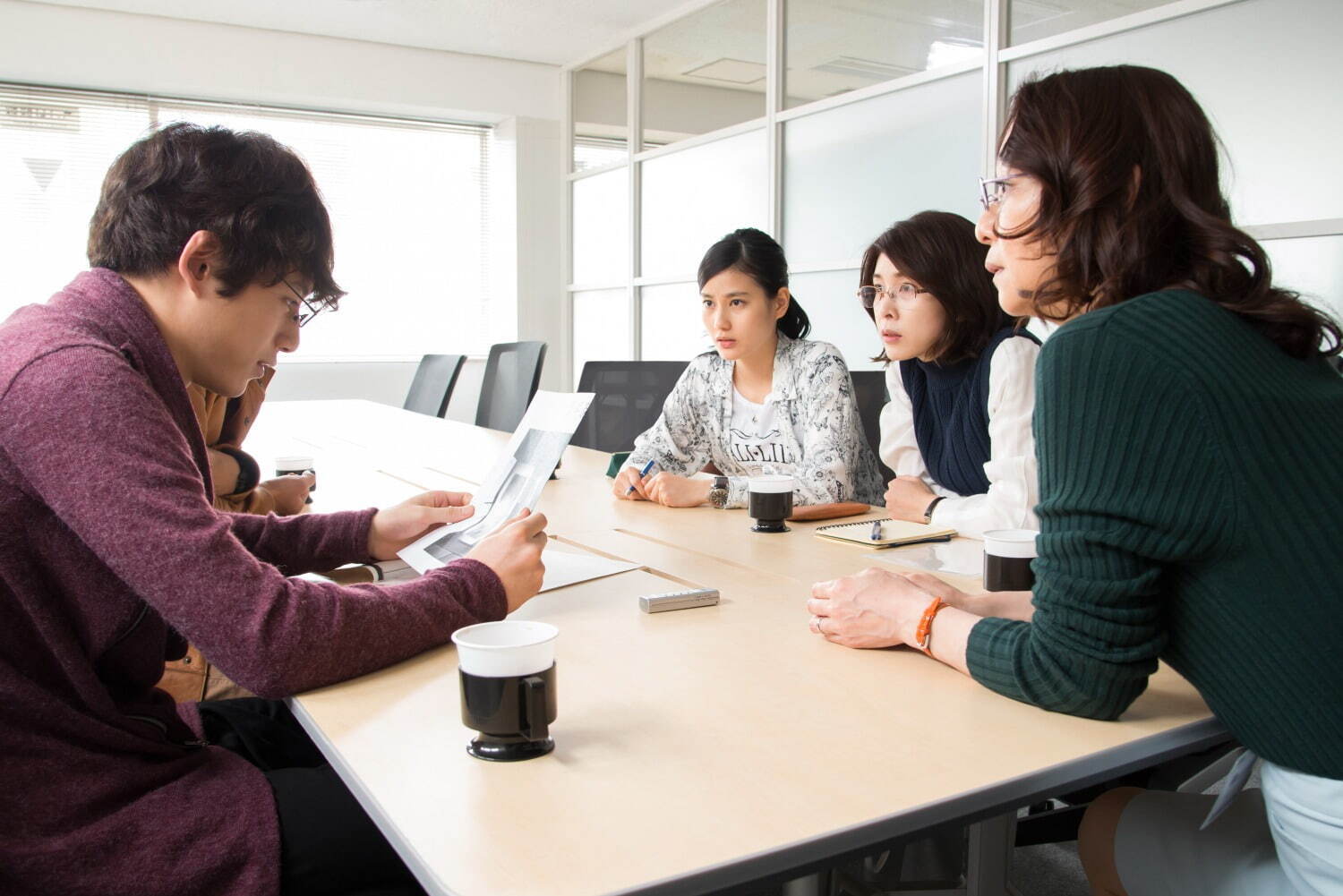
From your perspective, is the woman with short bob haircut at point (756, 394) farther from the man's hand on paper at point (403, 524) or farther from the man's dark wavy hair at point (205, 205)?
the man's dark wavy hair at point (205, 205)

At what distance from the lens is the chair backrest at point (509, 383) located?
12.0 ft

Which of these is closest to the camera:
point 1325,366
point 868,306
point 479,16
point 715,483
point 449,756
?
point 449,756

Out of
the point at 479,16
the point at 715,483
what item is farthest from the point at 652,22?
the point at 715,483

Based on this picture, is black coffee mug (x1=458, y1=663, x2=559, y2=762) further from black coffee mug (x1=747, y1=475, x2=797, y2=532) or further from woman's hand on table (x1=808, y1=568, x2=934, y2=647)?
black coffee mug (x1=747, y1=475, x2=797, y2=532)

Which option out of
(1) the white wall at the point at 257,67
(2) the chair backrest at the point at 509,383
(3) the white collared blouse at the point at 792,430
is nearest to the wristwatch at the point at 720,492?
(3) the white collared blouse at the point at 792,430

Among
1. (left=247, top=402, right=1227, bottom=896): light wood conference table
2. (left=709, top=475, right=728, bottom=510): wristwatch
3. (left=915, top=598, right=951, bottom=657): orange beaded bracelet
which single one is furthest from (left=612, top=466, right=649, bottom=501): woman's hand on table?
(left=915, top=598, right=951, bottom=657): orange beaded bracelet

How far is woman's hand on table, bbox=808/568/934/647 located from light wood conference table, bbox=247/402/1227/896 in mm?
21

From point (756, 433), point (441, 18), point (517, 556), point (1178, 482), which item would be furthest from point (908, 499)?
point (441, 18)

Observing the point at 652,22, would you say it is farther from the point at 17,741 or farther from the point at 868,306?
the point at 17,741

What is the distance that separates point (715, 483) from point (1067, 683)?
3.91 ft

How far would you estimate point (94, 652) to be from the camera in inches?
37.3

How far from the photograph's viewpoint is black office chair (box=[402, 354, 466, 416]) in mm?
4453

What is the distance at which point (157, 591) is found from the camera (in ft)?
2.94

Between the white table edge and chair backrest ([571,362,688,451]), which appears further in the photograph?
chair backrest ([571,362,688,451])
